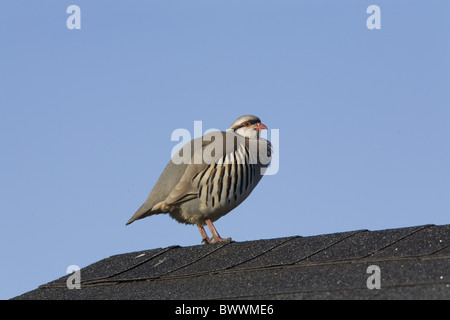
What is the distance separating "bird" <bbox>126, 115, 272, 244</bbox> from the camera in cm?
1047

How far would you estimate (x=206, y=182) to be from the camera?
10.5 metres

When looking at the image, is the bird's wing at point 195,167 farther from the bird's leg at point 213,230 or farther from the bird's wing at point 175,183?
the bird's leg at point 213,230

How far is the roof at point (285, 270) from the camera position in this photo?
20.5 ft

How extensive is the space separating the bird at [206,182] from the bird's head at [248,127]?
1.53ft

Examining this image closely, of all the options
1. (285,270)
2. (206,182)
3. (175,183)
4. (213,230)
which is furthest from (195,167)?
(285,270)

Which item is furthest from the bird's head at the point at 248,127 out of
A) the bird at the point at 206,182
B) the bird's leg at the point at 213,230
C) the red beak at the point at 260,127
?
the bird's leg at the point at 213,230

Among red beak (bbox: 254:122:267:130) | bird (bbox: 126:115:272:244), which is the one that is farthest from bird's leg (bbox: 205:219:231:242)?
red beak (bbox: 254:122:267:130)

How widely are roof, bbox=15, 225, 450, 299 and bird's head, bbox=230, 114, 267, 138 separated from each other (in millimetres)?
2546

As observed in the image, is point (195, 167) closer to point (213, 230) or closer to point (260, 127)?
point (213, 230)

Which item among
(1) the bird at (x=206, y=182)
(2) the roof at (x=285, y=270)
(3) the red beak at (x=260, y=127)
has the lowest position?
(2) the roof at (x=285, y=270)

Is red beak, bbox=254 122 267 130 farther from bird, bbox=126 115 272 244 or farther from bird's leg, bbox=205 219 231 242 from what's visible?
bird's leg, bbox=205 219 231 242

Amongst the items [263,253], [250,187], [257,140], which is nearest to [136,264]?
[263,253]

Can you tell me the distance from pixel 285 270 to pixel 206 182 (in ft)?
10.5

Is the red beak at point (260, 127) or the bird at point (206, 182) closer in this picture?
the bird at point (206, 182)
